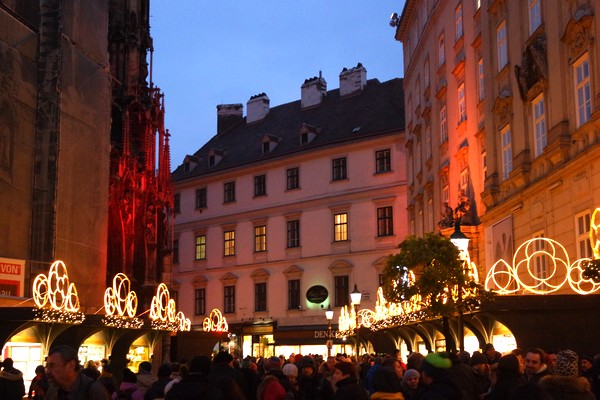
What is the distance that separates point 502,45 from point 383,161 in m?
24.6

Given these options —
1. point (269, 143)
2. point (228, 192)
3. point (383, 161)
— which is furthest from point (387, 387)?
point (228, 192)

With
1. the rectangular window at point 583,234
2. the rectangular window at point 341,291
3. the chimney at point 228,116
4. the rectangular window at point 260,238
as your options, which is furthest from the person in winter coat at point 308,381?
the chimney at point 228,116

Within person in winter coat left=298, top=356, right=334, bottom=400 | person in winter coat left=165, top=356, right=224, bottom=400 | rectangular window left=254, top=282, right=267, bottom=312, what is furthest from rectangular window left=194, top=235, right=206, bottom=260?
person in winter coat left=165, top=356, right=224, bottom=400

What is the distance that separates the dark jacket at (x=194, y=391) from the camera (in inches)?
308

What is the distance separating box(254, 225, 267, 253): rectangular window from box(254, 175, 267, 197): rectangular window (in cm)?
212

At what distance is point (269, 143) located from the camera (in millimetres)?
58719

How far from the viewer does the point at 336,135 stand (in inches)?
2169

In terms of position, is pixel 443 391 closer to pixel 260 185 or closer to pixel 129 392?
pixel 129 392

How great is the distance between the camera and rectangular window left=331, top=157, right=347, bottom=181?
52906 millimetres

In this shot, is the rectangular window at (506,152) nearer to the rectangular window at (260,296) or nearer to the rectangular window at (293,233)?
the rectangular window at (293,233)

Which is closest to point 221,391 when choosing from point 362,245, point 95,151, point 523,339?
point 523,339

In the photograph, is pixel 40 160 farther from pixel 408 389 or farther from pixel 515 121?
pixel 408 389

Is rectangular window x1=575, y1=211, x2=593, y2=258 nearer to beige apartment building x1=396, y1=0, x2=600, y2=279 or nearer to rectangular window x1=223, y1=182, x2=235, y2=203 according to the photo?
beige apartment building x1=396, y1=0, x2=600, y2=279

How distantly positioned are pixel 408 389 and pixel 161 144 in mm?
29796
